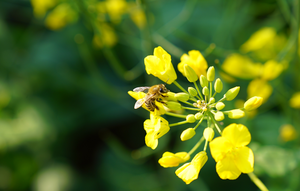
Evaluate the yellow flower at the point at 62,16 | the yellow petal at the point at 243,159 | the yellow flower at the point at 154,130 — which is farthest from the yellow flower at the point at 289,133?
the yellow flower at the point at 62,16

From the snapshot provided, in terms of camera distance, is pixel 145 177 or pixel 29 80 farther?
pixel 29 80

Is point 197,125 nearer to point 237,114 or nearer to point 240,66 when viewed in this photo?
point 237,114

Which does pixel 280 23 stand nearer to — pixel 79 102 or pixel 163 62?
pixel 163 62

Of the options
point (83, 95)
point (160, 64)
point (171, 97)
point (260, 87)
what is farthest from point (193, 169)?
point (83, 95)

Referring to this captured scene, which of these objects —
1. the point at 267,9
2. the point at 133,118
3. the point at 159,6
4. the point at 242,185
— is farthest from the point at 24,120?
the point at 267,9

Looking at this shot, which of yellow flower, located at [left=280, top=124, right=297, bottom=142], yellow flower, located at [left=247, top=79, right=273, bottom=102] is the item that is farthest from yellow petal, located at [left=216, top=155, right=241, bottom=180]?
yellow flower, located at [left=280, top=124, right=297, bottom=142]
